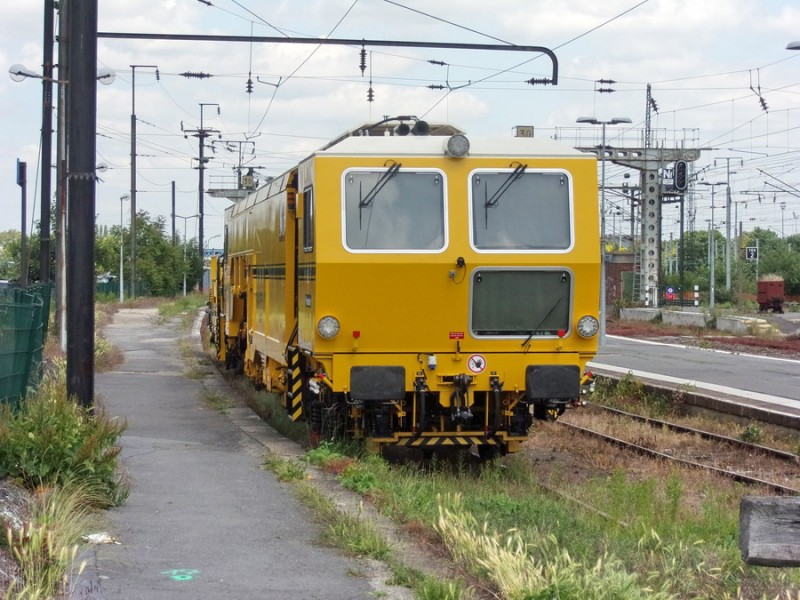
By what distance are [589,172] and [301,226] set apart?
118 inches

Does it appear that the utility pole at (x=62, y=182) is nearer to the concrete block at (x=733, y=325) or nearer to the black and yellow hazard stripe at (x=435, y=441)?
the black and yellow hazard stripe at (x=435, y=441)

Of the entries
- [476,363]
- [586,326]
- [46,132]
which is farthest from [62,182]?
[586,326]

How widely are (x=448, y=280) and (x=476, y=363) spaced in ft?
2.78

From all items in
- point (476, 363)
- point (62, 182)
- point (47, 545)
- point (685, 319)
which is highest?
point (62, 182)

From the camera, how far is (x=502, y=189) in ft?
36.2

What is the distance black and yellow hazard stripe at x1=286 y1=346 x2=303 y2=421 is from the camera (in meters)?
12.8

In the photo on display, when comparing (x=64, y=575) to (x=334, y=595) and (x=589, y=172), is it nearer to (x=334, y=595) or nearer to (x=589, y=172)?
(x=334, y=595)

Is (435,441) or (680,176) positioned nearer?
(435,441)

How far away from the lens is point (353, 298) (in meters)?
10.9

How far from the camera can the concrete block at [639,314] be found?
45562 mm

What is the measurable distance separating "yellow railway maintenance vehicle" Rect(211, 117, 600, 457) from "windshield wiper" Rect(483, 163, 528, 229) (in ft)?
0.04

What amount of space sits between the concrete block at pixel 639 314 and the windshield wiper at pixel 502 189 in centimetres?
3485

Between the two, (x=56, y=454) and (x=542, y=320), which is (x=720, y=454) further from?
(x=56, y=454)

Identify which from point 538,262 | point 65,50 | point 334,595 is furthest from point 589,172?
point 65,50
